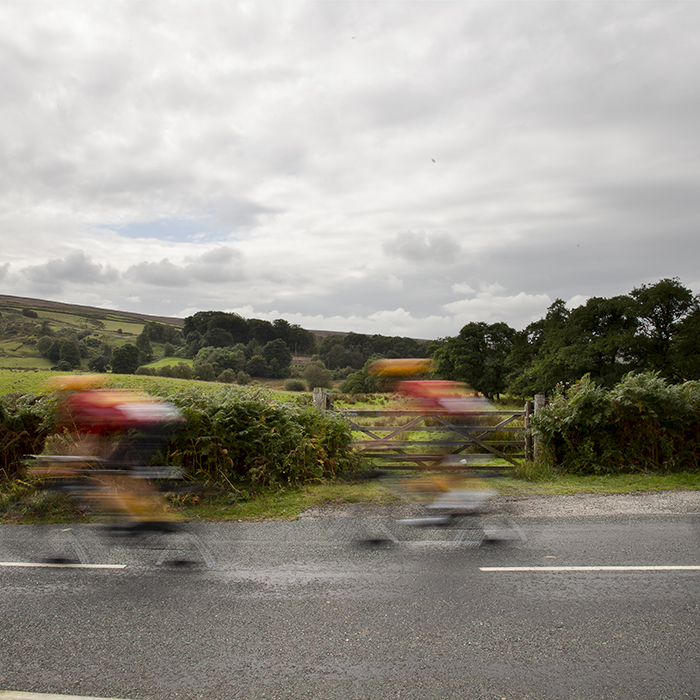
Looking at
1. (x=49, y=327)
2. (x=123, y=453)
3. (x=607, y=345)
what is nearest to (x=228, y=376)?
(x=607, y=345)

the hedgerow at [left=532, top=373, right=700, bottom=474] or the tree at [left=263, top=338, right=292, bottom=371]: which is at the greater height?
the tree at [left=263, top=338, right=292, bottom=371]

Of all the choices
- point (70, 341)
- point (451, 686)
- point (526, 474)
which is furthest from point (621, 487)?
point (70, 341)

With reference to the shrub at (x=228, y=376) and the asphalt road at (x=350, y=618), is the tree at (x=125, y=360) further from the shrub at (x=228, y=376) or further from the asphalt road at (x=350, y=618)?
the asphalt road at (x=350, y=618)

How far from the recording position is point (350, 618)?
12.7 ft

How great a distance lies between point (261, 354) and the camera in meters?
57.2

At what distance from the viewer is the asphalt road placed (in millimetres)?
3088

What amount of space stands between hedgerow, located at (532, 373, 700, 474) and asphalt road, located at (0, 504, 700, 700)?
4148 millimetres

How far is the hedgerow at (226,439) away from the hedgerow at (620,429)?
15.4 feet

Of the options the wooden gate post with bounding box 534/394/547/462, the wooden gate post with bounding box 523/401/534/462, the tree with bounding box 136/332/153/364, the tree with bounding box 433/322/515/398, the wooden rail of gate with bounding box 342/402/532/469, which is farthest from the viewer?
the tree with bounding box 136/332/153/364

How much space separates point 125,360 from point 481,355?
4579cm

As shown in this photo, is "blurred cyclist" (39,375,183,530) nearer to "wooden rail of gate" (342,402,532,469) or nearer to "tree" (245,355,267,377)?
"wooden rail of gate" (342,402,532,469)

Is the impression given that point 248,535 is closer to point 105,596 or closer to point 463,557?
point 105,596

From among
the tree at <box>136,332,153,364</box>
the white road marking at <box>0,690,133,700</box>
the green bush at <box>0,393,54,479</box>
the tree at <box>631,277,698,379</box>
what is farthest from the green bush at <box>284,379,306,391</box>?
the tree at <box>136,332,153,364</box>

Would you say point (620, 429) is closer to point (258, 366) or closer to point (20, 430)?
point (20, 430)
